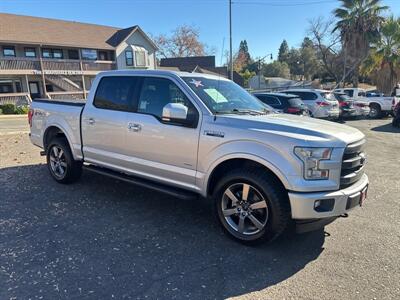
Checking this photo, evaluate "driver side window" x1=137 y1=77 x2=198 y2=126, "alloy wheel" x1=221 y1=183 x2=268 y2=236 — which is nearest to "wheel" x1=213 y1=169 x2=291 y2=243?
"alloy wheel" x1=221 y1=183 x2=268 y2=236

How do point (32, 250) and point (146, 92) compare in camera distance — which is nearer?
point (32, 250)

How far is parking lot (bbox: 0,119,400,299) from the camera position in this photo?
296cm

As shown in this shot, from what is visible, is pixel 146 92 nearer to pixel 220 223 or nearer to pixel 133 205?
pixel 133 205

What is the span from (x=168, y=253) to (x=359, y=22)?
36.1m

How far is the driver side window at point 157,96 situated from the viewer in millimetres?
4238

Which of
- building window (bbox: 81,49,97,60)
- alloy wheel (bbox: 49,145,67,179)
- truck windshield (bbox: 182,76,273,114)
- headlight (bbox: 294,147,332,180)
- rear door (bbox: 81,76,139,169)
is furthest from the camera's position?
building window (bbox: 81,49,97,60)

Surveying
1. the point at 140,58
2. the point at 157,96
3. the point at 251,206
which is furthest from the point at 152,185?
the point at 140,58

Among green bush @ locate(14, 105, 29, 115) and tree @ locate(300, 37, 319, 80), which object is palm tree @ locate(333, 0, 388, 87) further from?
tree @ locate(300, 37, 319, 80)

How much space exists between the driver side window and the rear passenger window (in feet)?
0.70

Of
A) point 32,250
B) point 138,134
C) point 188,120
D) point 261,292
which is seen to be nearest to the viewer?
point 261,292

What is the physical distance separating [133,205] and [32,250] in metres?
1.61

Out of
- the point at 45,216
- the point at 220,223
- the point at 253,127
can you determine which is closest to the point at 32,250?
the point at 45,216

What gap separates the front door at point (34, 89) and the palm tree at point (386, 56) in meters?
33.8

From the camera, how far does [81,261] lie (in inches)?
134
